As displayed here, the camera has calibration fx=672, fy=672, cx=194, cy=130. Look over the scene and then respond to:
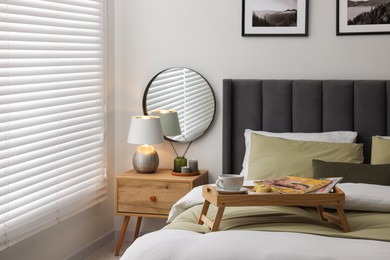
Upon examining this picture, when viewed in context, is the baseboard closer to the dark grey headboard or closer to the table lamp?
the table lamp

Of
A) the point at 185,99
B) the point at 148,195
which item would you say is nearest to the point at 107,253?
the point at 148,195

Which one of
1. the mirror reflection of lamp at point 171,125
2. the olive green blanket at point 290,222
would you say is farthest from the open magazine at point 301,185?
the mirror reflection of lamp at point 171,125

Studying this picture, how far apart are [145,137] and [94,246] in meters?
0.91

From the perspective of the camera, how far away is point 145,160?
4.63 metres

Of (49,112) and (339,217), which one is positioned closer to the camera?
(339,217)

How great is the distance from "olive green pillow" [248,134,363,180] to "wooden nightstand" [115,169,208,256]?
1.68 feet

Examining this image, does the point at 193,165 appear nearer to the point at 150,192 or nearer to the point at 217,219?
the point at 150,192

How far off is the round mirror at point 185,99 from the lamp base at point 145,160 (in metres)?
0.19

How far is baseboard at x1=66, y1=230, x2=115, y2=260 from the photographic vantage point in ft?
14.9

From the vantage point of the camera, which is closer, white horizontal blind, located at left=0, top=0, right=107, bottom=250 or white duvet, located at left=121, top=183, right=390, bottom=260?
white duvet, located at left=121, top=183, right=390, bottom=260

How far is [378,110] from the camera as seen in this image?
172 inches

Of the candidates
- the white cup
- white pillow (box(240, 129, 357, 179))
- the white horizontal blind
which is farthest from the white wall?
the white cup

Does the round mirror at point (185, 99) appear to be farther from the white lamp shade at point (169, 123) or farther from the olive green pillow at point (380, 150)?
the olive green pillow at point (380, 150)

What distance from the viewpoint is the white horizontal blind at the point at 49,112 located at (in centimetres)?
360
